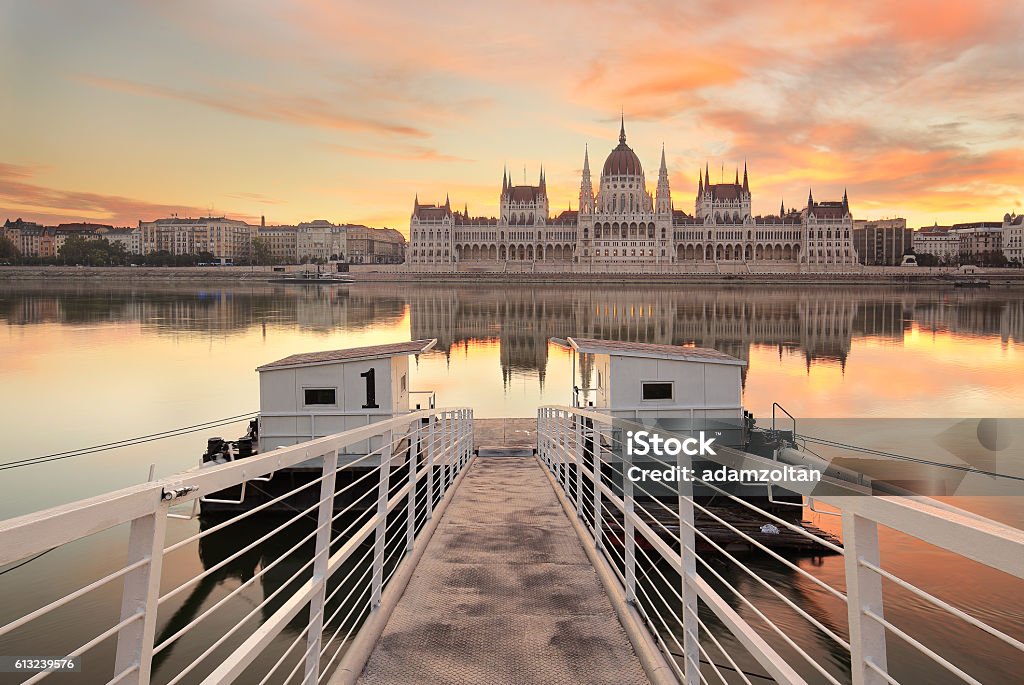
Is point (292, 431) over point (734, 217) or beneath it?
beneath

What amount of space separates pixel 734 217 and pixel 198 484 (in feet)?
515

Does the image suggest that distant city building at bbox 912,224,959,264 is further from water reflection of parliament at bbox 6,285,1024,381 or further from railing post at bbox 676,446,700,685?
railing post at bbox 676,446,700,685

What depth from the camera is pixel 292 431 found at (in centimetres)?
1438

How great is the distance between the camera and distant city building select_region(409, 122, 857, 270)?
143 metres

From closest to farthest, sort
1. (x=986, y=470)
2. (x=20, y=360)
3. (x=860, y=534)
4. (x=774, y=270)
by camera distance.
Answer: (x=860, y=534) < (x=986, y=470) < (x=20, y=360) < (x=774, y=270)

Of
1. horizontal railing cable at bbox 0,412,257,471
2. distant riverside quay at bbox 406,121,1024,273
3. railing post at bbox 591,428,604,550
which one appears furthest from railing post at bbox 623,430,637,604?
distant riverside quay at bbox 406,121,1024,273

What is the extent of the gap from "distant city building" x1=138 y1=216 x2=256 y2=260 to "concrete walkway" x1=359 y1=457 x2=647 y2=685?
613 feet

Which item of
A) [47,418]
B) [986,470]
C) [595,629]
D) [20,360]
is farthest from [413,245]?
[595,629]

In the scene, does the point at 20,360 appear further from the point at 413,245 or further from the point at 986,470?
the point at 413,245

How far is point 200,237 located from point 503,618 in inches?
7813

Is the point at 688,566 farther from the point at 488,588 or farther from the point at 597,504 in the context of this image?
the point at 597,504

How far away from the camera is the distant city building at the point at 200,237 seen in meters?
186

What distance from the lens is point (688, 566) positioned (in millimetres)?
3641

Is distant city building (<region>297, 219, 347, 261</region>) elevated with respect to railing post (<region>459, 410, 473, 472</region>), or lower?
elevated
